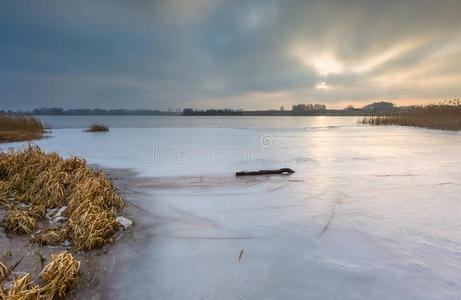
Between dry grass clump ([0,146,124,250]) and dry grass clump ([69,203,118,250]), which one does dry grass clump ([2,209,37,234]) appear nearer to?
dry grass clump ([0,146,124,250])

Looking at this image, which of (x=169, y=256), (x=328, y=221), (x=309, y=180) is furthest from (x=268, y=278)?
(x=309, y=180)

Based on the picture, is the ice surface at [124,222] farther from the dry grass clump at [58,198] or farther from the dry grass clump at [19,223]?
the dry grass clump at [19,223]

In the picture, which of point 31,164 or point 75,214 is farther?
point 31,164

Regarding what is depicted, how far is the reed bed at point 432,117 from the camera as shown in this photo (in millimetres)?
20142

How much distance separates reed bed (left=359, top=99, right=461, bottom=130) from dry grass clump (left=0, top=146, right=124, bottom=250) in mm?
22505

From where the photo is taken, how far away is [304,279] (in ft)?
8.03

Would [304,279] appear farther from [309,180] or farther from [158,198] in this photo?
[309,180]

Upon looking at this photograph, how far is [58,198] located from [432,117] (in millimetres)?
25445

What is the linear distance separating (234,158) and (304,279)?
6.62 metres

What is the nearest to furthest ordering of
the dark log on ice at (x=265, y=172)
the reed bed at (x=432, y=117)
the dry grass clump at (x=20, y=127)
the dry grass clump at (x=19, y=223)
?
the dry grass clump at (x=19, y=223), the dark log on ice at (x=265, y=172), the dry grass clump at (x=20, y=127), the reed bed at (x=432, y=117)

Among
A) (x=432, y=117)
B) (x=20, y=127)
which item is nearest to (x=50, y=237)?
(x=20, y=127)

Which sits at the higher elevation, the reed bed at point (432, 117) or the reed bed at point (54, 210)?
the reed bed at point (432, 117)

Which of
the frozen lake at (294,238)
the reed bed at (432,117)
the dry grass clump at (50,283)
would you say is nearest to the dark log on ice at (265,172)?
the frozen lake at (294,238)

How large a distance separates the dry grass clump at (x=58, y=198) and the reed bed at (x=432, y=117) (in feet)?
73.8
